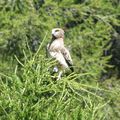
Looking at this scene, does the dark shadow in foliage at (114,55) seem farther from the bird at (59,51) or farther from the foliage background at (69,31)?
the bird at (59,51)

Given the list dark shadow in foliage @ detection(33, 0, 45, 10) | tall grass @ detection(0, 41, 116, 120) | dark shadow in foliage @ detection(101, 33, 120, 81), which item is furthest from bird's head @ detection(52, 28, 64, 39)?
dark shadow in foliage @ detection(101, 33, 120, 81)

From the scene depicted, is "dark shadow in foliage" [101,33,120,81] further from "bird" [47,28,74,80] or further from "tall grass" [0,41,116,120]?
"tall grass" [0,41,116,120]

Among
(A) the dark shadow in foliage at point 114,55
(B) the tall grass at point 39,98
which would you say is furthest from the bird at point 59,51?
(A) the dark shadow in foliage at point 114,55

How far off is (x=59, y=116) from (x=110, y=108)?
25.0 feet

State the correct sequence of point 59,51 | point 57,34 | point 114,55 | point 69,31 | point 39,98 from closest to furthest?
point 39,98 → point 59,51 → point 57,34 → point 69,31 → point 114,55

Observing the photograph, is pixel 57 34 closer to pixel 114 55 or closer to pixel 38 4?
pixel 38 4

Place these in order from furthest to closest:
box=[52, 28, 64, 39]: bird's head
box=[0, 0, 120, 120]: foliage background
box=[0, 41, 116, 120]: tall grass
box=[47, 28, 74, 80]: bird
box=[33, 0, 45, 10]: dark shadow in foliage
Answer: box=[33, 0, 45, 10]: dark shadow in foliage
box=[0, 0, 120, 120]: foliage background
box=[52, 28, 64, 39]: bird's head
box=[47, 28, 74, 80]: bird
box=[0, 41, 116, 120]: tall grass

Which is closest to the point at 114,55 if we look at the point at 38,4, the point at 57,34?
the point at 38,4

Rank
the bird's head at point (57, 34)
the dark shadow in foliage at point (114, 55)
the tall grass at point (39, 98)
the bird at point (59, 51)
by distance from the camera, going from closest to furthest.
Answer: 1. the tall grass at point (39, 98)
2. the bird at point (59, 51)
3. the bird's head at point (57, 34)
4. the dark shadow in foliage at point (114, 55)

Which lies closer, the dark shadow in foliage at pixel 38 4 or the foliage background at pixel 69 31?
the foliage background at pixel 69 31

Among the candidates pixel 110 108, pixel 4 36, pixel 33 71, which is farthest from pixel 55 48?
pixel 110 108

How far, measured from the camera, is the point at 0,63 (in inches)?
449

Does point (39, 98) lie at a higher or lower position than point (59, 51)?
higher

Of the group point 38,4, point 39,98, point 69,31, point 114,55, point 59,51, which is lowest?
point 114,55
